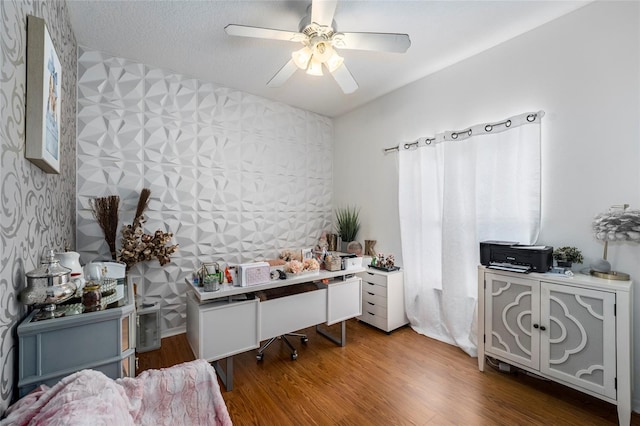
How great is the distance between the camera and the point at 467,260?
2.64 meters

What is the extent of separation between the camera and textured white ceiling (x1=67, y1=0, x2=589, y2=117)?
1.96 m

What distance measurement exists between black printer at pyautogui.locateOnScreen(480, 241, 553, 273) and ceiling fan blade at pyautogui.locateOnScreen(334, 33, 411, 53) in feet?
5.51

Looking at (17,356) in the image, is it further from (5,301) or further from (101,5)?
(101,5)

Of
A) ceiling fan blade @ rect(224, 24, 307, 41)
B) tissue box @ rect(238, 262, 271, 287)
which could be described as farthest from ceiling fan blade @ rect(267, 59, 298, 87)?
tissue box @ rect(238, 262, 271, 287)

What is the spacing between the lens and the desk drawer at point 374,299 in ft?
9.86

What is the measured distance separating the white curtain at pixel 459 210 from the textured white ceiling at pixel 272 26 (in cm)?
75

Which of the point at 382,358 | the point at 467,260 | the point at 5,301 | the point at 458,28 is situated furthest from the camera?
the point at 467,260

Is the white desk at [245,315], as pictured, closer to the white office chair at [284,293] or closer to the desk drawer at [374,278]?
the white office chair at [284,293]

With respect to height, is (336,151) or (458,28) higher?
(458,28)

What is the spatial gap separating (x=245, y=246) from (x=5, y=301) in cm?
247

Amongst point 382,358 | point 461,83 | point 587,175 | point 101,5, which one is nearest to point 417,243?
point 382,358

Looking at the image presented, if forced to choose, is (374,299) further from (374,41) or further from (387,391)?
(374,41)

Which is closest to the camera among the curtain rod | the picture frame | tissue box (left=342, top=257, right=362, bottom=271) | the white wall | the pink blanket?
the pink blanket

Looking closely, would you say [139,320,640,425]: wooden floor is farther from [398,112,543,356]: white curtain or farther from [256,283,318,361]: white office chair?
[398,112,543,356]: white curtain
